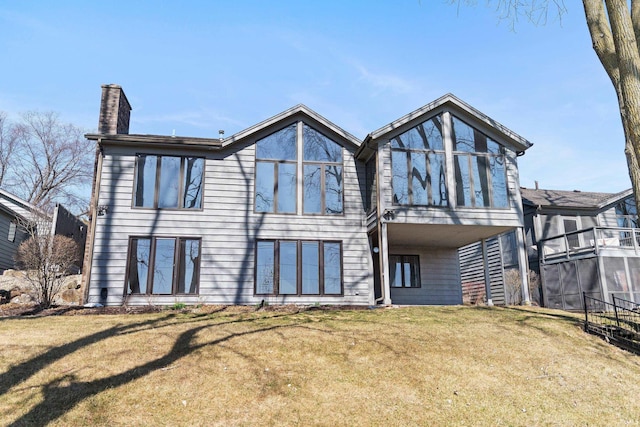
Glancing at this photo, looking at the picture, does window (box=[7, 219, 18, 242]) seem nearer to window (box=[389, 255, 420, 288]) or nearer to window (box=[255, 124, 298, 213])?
window (box=[255, 124, 298, 213])

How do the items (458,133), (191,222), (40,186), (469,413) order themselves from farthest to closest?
1. (40,186)
2. (458,133)
3. (191,222)
4. (469,413)

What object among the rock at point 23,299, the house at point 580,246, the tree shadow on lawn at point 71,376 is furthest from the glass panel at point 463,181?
the rock at point 23,299

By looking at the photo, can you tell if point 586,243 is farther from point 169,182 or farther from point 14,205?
point 14,205

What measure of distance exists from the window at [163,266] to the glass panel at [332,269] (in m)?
4.07

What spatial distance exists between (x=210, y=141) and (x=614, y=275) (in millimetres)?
15207

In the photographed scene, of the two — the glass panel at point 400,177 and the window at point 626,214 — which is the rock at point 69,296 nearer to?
the glass panel at point 400,177

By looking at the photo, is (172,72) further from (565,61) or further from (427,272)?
(565,61)

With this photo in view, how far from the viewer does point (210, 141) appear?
1486 cm

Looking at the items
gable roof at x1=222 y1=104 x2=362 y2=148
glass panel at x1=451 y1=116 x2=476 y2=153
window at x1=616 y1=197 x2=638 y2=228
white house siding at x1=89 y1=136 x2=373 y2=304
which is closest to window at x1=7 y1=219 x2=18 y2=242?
white house siding at x1=89 y1=136 x2=373 y2=304

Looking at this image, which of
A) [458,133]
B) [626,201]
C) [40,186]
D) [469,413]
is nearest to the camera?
[469,413]

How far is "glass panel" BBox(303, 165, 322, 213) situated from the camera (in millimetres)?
15219

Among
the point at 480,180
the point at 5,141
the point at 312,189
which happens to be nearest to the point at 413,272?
the point at 480,180

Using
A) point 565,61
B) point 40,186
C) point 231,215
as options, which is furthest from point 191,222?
point 40,186

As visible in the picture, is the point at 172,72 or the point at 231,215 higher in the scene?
the point at 172,72
